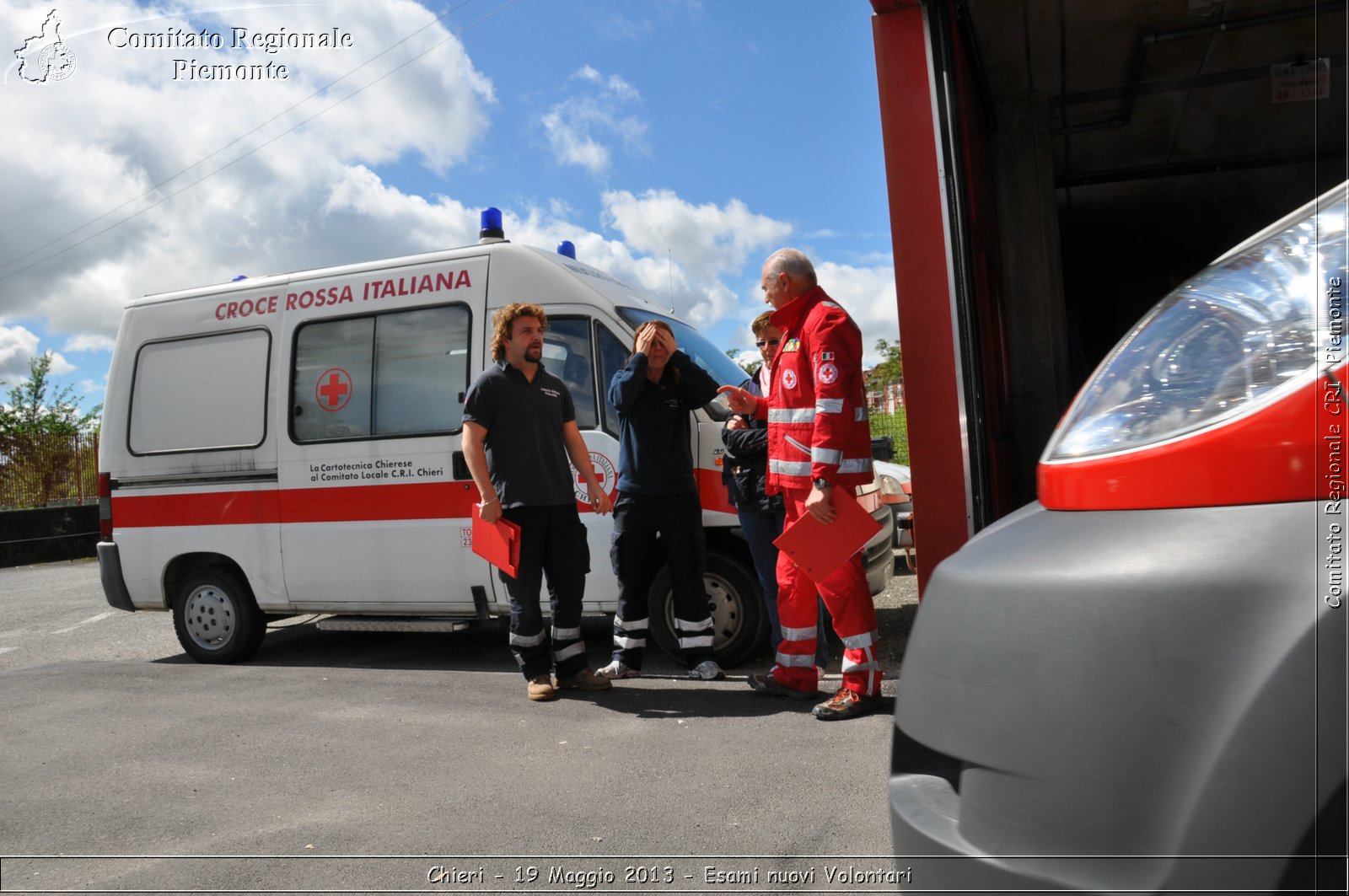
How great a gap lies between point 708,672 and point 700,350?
202 centimetres

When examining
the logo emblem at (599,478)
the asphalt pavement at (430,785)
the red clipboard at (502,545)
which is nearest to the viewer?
the asphalt pavement at (430,785)

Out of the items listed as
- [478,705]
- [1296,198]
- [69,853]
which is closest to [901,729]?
[69,853]

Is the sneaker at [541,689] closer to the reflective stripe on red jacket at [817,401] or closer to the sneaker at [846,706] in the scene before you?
the sneaker at [846,706]

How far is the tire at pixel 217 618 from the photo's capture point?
6.22 metres

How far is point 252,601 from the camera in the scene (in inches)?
246

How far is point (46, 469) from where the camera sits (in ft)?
54.6

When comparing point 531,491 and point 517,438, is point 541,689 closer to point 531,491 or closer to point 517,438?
point 531,491

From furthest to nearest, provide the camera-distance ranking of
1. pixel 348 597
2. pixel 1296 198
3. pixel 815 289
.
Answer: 1. pixel 1296 198
2. pixel 348 597
3. pixel 815 289

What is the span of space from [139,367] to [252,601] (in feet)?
5.95

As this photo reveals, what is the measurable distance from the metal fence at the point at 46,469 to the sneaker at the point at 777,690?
50.8 feet

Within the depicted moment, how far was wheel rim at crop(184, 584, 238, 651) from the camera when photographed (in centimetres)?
625

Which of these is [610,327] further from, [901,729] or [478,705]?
[901,729]

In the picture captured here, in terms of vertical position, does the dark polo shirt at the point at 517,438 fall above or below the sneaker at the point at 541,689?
above

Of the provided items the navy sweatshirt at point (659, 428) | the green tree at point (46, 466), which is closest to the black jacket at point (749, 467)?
the navy sweatshirt at point (659, 428)
